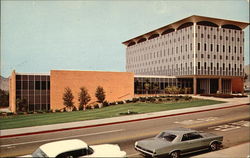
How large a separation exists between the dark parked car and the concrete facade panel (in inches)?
1066

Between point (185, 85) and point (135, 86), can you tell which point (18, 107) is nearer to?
point (135, 86)

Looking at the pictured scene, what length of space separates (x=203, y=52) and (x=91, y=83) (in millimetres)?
26731

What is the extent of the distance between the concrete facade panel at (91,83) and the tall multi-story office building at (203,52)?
781 centimetres

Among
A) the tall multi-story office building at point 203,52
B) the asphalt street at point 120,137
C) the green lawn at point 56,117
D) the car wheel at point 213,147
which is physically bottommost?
the green lawn at point 56,117

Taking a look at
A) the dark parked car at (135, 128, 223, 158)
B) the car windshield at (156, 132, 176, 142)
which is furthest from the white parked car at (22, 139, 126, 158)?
the car windshield at (156, 132, 176, 142)

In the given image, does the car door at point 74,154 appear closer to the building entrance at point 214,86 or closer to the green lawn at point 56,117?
the green lawn at point 56,117

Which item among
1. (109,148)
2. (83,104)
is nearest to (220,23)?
(83,104)

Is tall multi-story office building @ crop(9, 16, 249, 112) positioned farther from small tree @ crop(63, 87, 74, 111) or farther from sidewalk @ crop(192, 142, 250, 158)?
sidewalk @ crop(192, 142, 250, 158)

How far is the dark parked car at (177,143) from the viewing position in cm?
918

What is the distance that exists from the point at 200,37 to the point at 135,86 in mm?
18743

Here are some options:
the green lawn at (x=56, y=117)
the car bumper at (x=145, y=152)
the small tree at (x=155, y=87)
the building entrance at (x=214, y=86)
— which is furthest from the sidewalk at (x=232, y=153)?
the building entrance at (x=214, y=86)

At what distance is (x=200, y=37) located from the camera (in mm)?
46719

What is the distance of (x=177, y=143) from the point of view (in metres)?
9.55

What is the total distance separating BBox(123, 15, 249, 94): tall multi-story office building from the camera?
1839 inches
